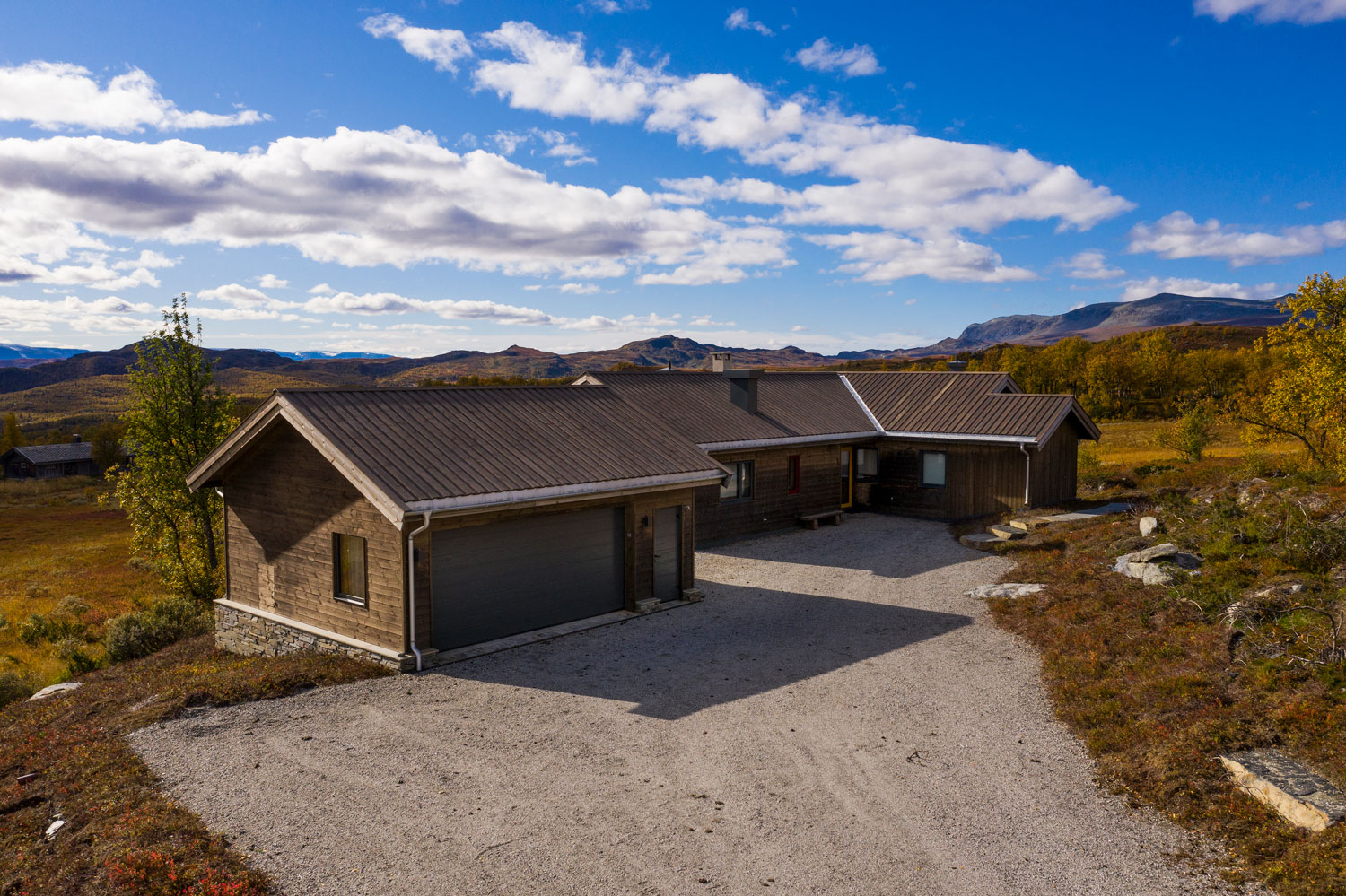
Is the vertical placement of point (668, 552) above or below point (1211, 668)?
above

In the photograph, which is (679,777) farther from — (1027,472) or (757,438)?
(1027,472)

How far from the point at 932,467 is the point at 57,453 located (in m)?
84.5

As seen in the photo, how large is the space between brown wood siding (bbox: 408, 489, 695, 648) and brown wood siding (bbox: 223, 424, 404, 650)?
0.31 meters

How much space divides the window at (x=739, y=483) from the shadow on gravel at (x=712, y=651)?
6.14 metres

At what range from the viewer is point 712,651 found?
499 inches

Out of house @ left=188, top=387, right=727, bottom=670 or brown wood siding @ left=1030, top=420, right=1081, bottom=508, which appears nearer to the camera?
house @ left=188, top=387, right=727, bottom=670

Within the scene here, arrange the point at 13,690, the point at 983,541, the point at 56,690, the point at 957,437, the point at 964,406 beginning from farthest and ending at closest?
the point at 964,406 < the point at 957,437 < the point at 983,541 < the point at 13,690 < the point at 56,690

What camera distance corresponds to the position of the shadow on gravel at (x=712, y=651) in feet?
36.1

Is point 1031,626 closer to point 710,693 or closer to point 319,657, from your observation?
point 710,693

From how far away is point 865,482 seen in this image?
87.9 feet

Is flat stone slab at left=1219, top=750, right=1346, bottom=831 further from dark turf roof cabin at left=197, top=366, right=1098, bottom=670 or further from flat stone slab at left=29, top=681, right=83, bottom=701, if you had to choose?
flat stone slab at left=29, top=681, right=83, bottom=701

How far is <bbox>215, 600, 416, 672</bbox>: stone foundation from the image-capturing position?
39.3 ft

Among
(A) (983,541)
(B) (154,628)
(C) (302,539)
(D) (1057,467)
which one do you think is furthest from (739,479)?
(B) (154,628)

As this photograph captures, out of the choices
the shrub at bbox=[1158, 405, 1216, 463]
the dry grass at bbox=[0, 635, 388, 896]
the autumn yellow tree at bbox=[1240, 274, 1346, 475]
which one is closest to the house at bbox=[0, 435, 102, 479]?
the dry grass at bbox=[0, 635, 388, 896]
